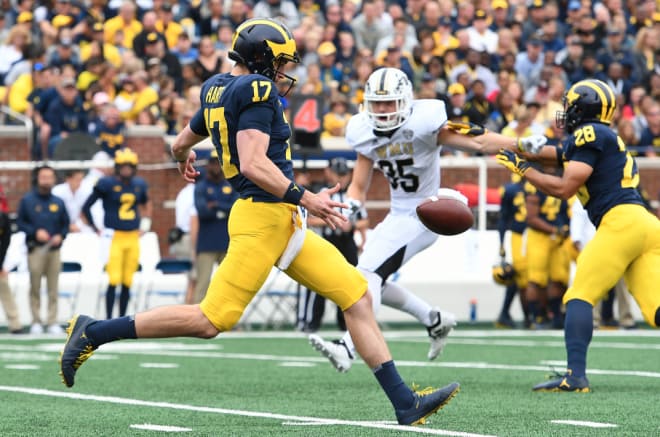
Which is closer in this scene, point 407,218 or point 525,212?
point 407,218

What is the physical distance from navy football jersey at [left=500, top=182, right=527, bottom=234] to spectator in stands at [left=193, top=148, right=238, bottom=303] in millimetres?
2894

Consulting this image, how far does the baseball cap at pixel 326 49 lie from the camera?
60.2 feet

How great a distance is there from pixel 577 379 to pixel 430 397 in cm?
191

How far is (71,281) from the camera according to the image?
15336mm

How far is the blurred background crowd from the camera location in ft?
54.9

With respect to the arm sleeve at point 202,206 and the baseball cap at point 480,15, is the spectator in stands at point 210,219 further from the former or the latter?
the baseball cap at point 480,15

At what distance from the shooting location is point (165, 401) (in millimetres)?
7457

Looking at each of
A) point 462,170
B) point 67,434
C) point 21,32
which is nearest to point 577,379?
point 67,434

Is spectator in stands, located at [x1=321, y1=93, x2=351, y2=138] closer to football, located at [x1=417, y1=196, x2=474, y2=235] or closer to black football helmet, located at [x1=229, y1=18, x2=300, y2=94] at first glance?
football, located at [x1=417, y1=196, x2=474, y2=235]

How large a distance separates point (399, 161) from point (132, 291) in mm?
7615

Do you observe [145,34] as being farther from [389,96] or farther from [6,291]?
[389,96]

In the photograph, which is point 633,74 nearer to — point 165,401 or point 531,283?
point 531,283

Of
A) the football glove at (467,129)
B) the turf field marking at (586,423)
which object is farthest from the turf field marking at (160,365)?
the turf field marking at (586,423)

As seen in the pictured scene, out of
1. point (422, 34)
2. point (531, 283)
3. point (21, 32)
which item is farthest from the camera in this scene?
point (422, 34)
